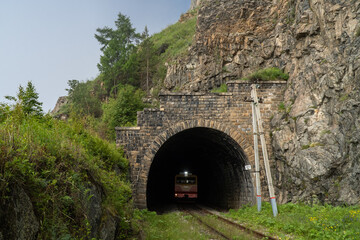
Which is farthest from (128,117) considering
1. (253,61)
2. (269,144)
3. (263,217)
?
(263,217)

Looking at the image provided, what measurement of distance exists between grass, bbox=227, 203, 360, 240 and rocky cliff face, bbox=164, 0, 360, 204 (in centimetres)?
81

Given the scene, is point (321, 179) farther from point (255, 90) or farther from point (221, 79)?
point (221, 79)

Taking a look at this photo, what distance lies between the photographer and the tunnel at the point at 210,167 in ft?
51.8

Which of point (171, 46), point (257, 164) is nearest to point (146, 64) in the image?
point (171, 46)

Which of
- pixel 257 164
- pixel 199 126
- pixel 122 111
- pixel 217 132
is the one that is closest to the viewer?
pixel 257 164

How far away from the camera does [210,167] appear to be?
2366 centimetres

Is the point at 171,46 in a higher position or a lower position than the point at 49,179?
higher

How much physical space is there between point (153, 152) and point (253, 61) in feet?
31.2

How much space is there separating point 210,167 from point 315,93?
1280 centimetres

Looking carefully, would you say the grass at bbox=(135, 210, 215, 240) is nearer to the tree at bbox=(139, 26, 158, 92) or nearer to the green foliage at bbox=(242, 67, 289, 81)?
the green foliage at bbox=(242, 67, 289, 81)

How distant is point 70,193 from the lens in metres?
4.96

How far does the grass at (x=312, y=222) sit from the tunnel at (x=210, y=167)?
3.61 meters

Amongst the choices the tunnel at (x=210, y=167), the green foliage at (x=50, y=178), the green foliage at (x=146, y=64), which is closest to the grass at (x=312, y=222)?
the tunnel at (x=210, y=167)

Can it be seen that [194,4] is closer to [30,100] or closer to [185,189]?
[185,189]
